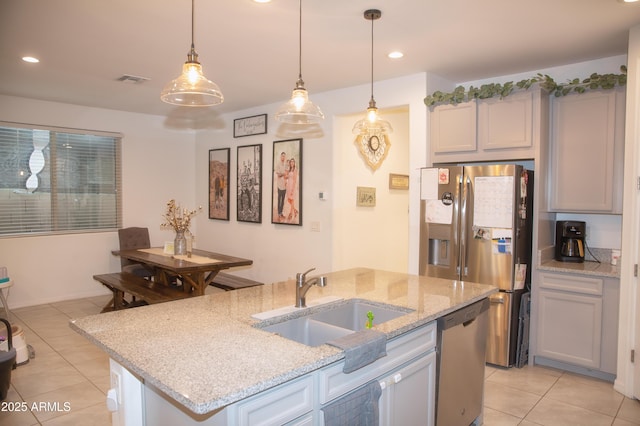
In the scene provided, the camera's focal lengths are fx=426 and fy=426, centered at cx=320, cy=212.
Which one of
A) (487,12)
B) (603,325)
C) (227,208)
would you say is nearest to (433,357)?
(603,325)

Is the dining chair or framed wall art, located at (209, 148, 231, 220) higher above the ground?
framed wall art, located at (209, 148, 231, 220)

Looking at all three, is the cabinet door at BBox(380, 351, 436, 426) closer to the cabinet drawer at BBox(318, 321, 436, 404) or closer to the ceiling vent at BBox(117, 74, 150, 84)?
the cabinet drawer at BBox(318, 321, 436, 404)

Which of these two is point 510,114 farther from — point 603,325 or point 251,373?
point 251,373

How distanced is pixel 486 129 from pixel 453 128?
0.98ft

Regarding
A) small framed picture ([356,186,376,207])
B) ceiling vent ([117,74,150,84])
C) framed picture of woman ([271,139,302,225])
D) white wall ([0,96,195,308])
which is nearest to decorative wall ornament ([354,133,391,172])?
small framed picture ([356,186,376,207])

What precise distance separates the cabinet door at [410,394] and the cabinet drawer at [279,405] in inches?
18.8

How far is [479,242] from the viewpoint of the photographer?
11.9 feet

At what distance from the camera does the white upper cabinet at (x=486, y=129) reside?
141 inches

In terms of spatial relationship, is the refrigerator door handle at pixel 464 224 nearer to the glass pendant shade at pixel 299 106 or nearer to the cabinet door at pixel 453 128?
the cabinet door at pixel 453 128

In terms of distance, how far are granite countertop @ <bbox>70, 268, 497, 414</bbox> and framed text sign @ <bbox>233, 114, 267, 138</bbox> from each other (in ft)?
11.6

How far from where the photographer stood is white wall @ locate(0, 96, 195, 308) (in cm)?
537

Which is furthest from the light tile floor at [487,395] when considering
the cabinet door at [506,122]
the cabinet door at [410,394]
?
the cabinet door at [506,122]

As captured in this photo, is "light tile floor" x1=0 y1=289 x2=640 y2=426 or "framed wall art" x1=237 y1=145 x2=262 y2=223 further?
"framed wall art" x1=237 y1=145 x2=262 y2=223

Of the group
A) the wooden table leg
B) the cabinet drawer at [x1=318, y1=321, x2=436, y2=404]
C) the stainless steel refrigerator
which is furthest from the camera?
the wooden table leg
